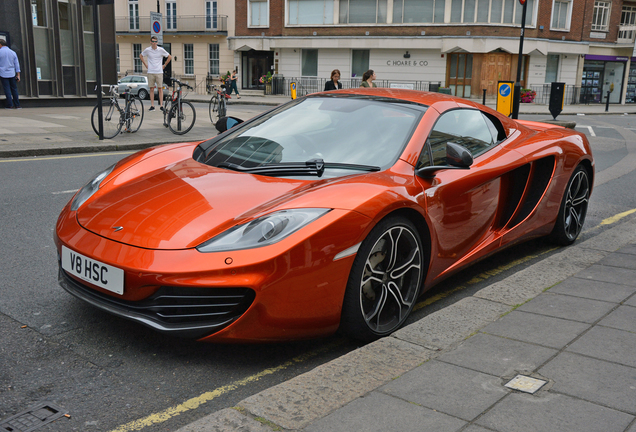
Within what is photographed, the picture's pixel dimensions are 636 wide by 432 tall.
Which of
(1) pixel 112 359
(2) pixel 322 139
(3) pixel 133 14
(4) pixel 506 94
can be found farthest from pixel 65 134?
(3) pixel 133 14

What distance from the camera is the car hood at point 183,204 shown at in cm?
291

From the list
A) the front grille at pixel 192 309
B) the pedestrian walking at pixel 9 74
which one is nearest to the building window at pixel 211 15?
the pedestrian walking at pixel 9 74

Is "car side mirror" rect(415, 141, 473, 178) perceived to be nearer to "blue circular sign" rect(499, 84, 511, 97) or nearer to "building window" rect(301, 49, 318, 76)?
"blue circular sign" rect(499, 84, 511, 97)

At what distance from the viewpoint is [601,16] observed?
137ft

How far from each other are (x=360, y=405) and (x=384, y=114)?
6.93 ft

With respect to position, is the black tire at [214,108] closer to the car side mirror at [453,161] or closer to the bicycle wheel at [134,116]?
the bicycle wheel at [134,116]

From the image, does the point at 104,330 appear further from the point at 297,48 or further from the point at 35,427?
the point at 297,48

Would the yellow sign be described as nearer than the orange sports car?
No

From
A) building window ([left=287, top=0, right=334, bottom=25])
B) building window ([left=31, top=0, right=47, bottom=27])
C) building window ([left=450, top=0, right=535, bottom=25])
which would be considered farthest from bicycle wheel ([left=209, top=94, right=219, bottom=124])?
building window ([left=287, top=0, right=334, bottom=25])

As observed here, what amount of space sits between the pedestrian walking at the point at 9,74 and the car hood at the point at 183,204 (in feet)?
49.4

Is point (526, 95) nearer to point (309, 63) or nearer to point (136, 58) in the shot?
point (309, 63)

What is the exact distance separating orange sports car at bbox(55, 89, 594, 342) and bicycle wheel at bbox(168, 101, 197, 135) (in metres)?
8.76

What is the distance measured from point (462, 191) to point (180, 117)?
33.3 ft

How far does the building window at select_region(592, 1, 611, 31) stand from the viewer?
136ft
